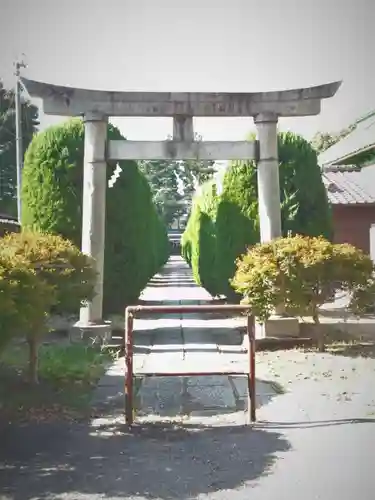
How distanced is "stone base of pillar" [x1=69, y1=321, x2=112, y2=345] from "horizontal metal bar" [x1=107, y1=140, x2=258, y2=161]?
7.51ft

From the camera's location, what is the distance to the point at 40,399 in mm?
5105

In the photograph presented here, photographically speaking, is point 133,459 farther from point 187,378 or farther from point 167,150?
point 167,150

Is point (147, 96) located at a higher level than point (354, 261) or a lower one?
higher

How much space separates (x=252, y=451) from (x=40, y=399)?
7.15 feet

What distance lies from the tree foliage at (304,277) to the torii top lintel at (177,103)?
1994mm

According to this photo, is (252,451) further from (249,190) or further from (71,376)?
(249,190)

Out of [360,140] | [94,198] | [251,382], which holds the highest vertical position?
[360,140]

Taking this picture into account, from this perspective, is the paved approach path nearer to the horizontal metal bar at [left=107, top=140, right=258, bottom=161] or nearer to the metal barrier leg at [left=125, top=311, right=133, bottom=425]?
the metal barrier leg at [left=125, top=311, right=133, bottom=425]

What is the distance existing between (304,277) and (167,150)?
2.61m

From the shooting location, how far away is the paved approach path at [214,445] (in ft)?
10.2

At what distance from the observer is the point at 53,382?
5.71 metres

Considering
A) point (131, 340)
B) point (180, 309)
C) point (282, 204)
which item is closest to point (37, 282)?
point (131, 340)

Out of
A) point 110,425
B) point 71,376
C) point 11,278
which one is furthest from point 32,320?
point 71,376

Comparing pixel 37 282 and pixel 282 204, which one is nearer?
pixel 37 282
